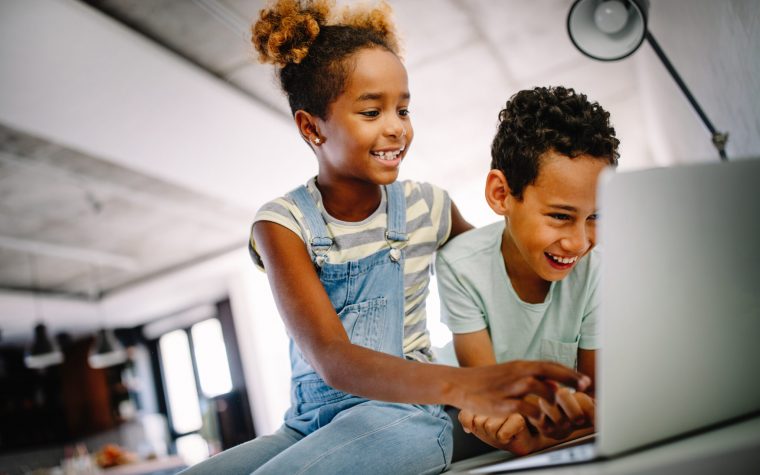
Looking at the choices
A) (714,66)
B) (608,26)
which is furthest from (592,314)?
(714,66)

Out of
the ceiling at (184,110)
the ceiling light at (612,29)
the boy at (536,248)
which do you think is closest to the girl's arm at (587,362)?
the boy at (536,248)

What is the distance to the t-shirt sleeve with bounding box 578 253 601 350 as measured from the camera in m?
1.21

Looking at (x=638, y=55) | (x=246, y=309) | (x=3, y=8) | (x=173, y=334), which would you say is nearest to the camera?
(x=3, y=8)

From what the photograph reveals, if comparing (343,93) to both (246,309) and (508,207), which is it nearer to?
(508,207)

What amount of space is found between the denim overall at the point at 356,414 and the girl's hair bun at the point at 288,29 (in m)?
0.30

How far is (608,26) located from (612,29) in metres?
0.02

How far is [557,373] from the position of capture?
62 cm

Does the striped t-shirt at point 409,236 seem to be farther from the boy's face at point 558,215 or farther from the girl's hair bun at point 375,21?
the girl's hair bun at point 375,21

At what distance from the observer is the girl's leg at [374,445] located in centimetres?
90

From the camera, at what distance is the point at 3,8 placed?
107 inches

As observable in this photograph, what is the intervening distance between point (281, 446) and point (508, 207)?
0.63m

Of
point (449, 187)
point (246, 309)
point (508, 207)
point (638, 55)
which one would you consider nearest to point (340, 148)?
point (508, 207)

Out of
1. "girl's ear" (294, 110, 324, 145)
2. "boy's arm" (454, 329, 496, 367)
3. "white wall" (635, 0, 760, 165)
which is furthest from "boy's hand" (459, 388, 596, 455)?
"white wall" (635, 0, 760, 165)

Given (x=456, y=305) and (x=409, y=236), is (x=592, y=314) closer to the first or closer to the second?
(x=456, y=305)
